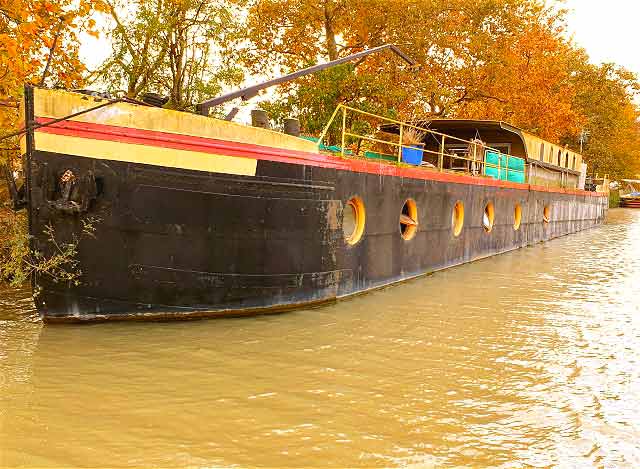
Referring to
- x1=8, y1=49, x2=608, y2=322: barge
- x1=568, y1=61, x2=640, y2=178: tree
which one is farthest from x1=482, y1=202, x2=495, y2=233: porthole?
x1=568, y1=61, x2=640, y2=178: tree

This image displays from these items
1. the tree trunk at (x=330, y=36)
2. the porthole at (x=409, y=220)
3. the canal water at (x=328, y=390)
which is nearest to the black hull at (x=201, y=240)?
the canal water at (x=328, y=390)

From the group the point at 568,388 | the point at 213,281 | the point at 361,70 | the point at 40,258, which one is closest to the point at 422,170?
the point at 213,281

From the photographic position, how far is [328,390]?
196 inches

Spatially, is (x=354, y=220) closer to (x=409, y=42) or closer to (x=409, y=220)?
(x=409, y=220)

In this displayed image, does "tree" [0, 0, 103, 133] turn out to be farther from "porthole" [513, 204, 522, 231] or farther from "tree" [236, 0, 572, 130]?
"porthole" [513, 204, 522, 231]

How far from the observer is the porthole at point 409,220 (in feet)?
34.0

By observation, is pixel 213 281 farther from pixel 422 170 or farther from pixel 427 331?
pixel 422 170

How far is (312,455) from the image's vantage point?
12.7 ft

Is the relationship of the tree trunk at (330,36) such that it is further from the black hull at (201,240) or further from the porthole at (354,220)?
the porthole at (354,220)

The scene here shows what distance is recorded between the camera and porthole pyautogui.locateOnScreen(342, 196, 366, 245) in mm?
8664

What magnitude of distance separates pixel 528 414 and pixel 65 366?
13.3ft

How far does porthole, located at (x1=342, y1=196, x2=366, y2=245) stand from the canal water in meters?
1.15

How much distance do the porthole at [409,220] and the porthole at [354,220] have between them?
168 centimetres

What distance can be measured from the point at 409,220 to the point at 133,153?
5529mm
